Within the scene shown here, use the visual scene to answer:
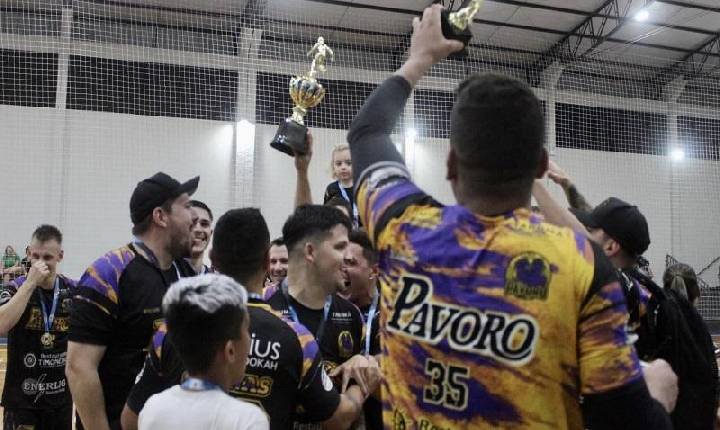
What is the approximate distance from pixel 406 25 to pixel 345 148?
1123 centimetres

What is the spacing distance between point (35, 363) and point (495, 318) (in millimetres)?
4897

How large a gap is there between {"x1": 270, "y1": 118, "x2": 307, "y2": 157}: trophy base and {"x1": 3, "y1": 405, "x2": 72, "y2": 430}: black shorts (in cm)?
315

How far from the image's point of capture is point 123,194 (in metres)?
15.1

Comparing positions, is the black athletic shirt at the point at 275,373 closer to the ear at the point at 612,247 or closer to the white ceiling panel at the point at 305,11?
the ear at the point at 612,247

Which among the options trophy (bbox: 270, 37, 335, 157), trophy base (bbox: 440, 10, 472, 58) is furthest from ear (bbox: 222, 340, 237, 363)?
trophy (bbox: 270, 37, 335, 157)

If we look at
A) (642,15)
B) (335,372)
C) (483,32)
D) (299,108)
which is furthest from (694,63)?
(335,372)

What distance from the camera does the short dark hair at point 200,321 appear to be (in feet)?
6.54

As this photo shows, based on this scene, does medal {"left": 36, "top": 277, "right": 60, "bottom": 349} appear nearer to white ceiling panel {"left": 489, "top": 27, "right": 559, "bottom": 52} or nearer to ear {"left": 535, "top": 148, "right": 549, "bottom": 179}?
ear {"left": 535, "top": 148, "right": 549, "bottom": 179}

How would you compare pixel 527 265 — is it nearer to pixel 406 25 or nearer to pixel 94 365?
pixel 94 365

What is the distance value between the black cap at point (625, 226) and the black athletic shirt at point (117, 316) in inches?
83.2

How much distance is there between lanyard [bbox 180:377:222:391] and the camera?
1949mm

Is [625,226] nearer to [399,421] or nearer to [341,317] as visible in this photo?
[341,317]

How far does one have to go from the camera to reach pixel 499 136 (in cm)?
131

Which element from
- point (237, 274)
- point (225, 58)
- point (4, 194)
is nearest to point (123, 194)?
point (4, 194)
